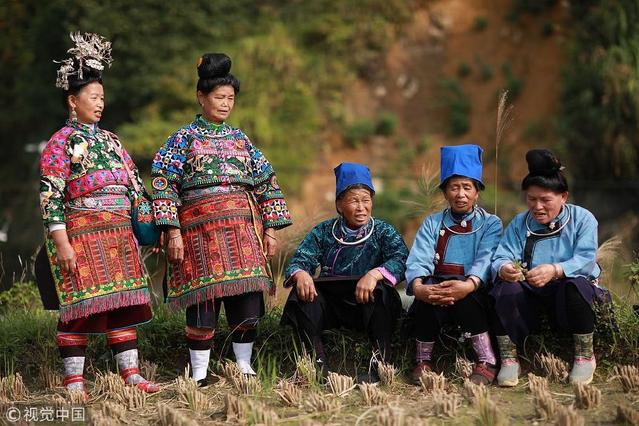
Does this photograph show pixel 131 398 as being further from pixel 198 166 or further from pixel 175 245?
pixel 198 166

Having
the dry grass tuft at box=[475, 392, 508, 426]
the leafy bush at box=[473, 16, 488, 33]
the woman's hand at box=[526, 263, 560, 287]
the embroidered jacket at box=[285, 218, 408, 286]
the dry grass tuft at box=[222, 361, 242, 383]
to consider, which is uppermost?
the leafy bush at box=[473, 16, 488, 33]

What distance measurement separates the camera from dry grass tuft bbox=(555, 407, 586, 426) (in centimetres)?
343

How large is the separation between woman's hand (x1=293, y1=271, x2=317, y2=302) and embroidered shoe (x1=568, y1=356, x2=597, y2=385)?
4.63 feet

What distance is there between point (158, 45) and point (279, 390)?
10399 mm

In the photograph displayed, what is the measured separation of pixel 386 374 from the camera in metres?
4.44

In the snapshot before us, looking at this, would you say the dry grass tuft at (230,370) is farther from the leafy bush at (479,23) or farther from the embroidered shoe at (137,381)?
the leafy bush at (479,23)

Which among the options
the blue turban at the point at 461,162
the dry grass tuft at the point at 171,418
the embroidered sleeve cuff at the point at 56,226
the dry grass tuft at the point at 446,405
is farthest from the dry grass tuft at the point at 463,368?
the embroidered sleeve cuff at the point at 56,226

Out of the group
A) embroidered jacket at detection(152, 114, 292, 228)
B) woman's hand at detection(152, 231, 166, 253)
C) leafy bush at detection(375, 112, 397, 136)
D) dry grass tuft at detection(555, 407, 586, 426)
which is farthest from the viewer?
leafy bush at detection(375, 112, 397, 136)

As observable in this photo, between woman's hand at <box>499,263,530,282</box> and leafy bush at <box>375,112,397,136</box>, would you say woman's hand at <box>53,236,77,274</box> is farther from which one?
leafy bush at <box>375,112,397,136</box>

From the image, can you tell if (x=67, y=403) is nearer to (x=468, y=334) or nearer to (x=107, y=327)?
(x=107, y=327)

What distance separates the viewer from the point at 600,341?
452 cm

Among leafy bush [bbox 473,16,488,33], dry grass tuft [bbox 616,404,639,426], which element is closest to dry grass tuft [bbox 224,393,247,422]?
dry grass tuft [bbox 616,404,639,426]

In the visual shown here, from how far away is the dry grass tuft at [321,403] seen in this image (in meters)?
3.99

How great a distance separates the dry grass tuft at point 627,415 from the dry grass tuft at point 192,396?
1.97m
